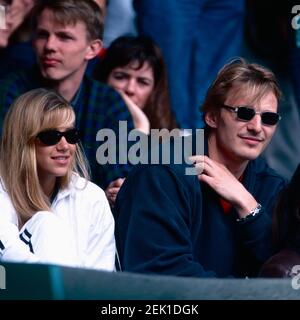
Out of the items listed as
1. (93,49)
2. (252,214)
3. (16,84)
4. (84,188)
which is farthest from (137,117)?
(252,214)

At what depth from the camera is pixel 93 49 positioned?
5094mm

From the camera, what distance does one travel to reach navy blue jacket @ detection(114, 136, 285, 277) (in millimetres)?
4266

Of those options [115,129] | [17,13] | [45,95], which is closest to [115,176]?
[115,129]

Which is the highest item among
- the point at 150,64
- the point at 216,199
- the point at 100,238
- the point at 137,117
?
the point at 150,64

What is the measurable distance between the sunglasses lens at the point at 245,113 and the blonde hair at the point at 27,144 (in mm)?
627

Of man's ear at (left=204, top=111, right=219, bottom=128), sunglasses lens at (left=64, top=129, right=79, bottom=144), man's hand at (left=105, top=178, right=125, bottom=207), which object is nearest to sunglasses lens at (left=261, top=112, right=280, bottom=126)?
man's ear at (left=204, top=111, right=219, bottom=128)

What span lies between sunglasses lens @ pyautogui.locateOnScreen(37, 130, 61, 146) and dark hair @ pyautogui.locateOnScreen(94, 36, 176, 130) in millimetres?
1044

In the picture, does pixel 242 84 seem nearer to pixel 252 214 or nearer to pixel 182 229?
pixel 252 214

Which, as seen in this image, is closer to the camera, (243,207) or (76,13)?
(243,207)

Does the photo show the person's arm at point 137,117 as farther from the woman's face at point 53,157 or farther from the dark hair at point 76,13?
the woman's face at point 53,157

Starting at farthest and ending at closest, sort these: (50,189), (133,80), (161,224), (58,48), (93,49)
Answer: (133,80), (93,49), (58,48), (50,189), (161,224)

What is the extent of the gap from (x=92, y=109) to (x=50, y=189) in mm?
591
